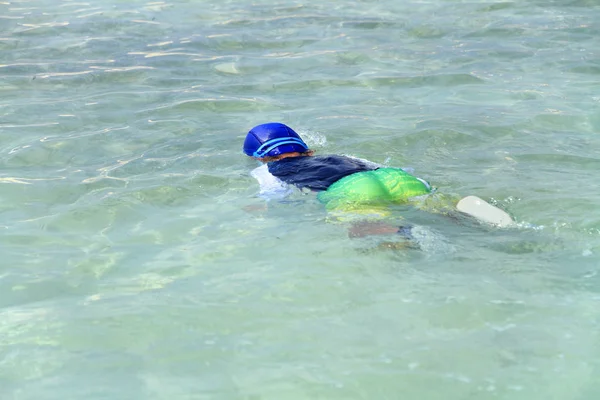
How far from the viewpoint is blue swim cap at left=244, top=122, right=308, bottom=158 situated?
235 inches

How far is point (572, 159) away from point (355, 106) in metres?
2.49

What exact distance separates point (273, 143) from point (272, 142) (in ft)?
0.04

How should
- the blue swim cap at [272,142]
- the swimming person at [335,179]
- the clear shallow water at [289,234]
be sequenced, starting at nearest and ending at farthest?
the clear shallow water at [289,234] → the swimming person at [335,179] → the blue swim cap at [272,142]

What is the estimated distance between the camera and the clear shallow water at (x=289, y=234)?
10.4 feet

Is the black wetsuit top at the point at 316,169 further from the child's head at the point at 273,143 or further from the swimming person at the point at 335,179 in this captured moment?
the child's head at the point at 273,143

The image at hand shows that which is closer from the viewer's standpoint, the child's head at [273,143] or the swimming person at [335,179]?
the swimming person at [335,179]

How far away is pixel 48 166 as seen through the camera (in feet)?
20.2

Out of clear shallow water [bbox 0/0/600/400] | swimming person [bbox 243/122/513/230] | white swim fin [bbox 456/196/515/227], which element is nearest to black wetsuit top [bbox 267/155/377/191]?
swimming person [bbox 243/122/513/230]

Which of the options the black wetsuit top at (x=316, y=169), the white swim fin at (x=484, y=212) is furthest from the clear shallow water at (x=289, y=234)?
the black wetsuit top at (x=316, y=169)

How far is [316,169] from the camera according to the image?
5.44 metres

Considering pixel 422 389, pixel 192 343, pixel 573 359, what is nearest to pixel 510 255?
pixel 573 359

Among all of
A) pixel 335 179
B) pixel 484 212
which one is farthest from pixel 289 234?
pixel 484 212

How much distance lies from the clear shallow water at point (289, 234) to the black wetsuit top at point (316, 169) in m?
0.18

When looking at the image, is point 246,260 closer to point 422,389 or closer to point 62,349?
point 62,349
